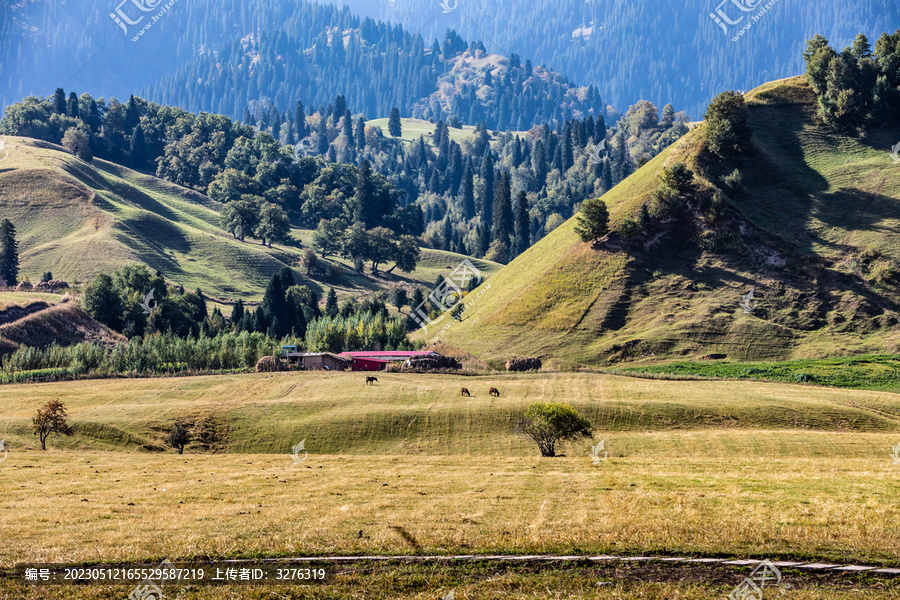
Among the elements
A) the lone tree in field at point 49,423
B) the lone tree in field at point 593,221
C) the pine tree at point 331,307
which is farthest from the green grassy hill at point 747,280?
the lone tree in field at point 49,423

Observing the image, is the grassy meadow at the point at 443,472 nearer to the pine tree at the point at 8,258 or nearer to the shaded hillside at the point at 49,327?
the shaded hillside at the point at 49,327

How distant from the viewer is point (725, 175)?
140750 mm

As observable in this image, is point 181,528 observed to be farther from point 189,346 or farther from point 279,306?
point 279,306

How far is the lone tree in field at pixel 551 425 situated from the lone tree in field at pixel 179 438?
1191 inches

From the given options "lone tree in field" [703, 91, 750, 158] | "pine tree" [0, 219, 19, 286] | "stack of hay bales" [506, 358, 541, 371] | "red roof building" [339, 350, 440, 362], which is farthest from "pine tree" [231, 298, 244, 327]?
"lone tree in field" [703, 91, 750, 158]

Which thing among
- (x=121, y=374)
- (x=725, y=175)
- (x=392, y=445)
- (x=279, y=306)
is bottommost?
(x=392, y=445)

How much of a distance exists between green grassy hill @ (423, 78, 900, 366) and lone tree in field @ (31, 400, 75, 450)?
207 ft

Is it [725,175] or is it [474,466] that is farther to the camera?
[725,175]

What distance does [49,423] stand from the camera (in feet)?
203

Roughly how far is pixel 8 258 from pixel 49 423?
144 meters

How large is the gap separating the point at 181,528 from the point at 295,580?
8290mm

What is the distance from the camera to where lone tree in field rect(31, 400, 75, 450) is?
198 feet

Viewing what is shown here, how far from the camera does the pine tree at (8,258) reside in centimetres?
18025

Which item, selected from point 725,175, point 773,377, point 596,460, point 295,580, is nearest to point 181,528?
point 295,580
